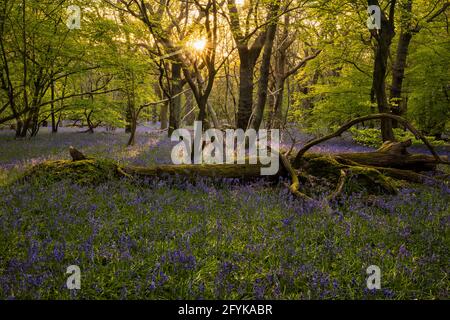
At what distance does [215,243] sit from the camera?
3.71m

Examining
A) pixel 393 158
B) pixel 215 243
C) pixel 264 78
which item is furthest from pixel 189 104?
pixel 215 243

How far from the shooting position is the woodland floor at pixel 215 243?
286 centimetres

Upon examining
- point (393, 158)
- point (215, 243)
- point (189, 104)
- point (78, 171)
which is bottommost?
point (215, 243)

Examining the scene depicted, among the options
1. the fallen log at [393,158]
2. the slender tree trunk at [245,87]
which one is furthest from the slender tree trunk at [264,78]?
the fallen log at [393,158]

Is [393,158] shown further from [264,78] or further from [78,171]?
[78,171]

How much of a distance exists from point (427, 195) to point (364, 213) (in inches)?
77.3

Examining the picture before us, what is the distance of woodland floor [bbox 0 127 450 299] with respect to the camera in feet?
9.38

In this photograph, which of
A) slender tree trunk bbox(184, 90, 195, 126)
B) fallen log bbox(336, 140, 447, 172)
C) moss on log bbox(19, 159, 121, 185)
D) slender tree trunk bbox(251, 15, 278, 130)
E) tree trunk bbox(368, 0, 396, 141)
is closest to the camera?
moss on log bbox(19, 159, 121, 185)

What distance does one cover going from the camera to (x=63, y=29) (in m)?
10.8

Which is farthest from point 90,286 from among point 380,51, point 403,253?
point 380,51

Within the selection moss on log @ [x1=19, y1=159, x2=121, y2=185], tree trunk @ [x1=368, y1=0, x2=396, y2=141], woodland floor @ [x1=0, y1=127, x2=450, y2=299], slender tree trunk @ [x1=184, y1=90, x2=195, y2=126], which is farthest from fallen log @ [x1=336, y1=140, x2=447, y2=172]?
slender tree trunk @ [x1=184, y1=90, x2=195, y2=126]

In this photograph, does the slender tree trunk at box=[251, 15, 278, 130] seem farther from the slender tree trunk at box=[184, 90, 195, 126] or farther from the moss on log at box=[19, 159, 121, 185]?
the moss on log at box=[19, 159, 121, 185]

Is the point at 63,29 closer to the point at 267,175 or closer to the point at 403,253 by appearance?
the point at 267,175

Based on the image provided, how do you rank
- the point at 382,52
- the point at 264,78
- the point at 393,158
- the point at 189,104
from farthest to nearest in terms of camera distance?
the point at 189,104
the point at 264,78
the point at 382,52
the point at 393,158
